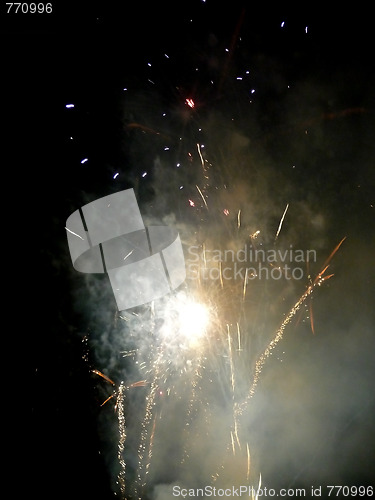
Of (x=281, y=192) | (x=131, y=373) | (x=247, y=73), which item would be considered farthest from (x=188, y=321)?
(x=247, y=73)

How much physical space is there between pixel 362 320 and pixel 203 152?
307 centimetres

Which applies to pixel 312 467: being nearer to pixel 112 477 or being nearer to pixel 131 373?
pixel 131 373

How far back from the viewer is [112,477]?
628 centimetres

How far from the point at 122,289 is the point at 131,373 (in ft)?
4.38

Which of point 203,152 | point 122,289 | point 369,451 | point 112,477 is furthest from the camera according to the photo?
point 112,477

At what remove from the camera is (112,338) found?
571 cm

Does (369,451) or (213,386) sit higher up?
(213,386)

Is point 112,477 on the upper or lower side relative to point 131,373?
lower

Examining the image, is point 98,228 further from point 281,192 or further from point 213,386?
point 213,386

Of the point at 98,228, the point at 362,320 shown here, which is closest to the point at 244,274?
the point at 362,320

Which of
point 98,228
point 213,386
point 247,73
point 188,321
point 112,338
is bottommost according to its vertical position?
point 213,386

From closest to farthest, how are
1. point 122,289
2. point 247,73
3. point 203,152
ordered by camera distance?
point 247,73
point 203,152
point 122,289

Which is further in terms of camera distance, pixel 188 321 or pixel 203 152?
pixel 188 321

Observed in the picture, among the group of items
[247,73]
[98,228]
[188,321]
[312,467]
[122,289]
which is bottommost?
[312,467]
